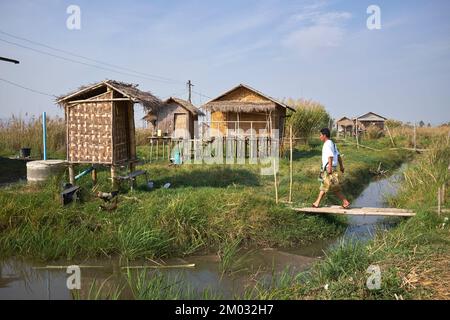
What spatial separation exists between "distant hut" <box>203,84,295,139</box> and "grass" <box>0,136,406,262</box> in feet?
27.7

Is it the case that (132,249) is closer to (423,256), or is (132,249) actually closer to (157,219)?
(157,219)

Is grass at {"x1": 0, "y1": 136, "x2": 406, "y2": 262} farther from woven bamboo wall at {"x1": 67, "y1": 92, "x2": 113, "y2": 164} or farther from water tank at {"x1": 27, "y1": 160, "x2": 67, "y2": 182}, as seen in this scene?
woven bamboo wall at {"x1": 67, "y1": 92, "x2": 113, "y2": 164}

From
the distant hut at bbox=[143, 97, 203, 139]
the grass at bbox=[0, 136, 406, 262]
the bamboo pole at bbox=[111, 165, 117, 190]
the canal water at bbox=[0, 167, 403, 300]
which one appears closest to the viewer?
the canal water at bbox=[0, 167, 403, 300]

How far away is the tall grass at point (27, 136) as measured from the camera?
16375mm

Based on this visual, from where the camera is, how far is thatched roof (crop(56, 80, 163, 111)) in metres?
8.36

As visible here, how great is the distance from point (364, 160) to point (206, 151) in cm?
734

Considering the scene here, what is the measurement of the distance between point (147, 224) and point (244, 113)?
39.4 ft

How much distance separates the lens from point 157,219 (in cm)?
721

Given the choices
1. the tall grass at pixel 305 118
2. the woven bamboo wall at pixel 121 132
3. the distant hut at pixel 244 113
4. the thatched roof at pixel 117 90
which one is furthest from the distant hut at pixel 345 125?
the thatched roof at pixel 117 90

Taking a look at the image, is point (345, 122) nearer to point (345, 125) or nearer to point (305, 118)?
point (345, 125)

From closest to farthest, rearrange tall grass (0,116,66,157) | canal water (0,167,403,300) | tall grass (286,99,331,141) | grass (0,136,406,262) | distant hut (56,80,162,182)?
canal water (0,167,403,300) < grass (0,136,406,262) < distant hut (56,80,162,182) < tall grass (0,116,66,157) < tall grass (286,99,331,141)

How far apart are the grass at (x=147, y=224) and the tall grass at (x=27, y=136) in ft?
26.5

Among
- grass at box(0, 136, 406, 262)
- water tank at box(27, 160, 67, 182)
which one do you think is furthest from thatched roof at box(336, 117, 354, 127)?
water tank at box(27, 160, 67, 182)
